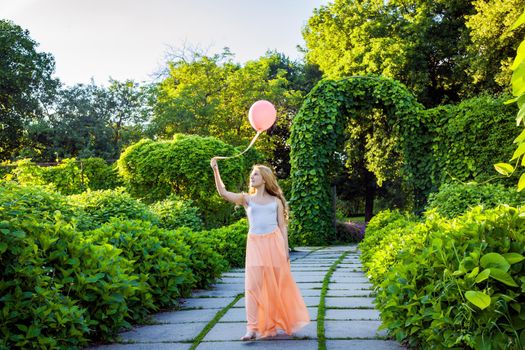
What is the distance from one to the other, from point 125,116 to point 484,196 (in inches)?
1141

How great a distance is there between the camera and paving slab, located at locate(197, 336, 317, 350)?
12.4 feet

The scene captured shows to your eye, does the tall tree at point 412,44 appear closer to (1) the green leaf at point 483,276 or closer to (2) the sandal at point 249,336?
(2) the sandal at point 249,336

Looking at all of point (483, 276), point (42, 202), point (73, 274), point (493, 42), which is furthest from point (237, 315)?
point (493, 42)

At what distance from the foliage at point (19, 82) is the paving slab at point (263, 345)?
2545 cm

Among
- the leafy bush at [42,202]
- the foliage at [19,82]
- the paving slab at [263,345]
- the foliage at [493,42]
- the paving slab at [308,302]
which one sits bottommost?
the paving slab at [308,302]

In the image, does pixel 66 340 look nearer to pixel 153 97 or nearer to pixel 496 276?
pixel 496 276

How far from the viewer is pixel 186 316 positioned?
4.82 metres

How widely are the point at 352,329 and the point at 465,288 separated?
4.76 ft

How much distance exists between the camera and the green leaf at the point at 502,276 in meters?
Result: 2.73

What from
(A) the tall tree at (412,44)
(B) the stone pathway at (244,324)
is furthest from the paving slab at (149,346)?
(A) the tall tree at (412,44)

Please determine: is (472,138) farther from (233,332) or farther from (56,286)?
(56,286)

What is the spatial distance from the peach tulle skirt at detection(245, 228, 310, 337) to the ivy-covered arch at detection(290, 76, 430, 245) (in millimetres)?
7991

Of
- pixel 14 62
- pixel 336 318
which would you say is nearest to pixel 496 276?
pixel 336 318

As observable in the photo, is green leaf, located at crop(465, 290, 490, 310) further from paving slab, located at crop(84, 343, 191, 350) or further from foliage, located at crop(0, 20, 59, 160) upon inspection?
foliage, located at crop(0, 20, 59, 160)
